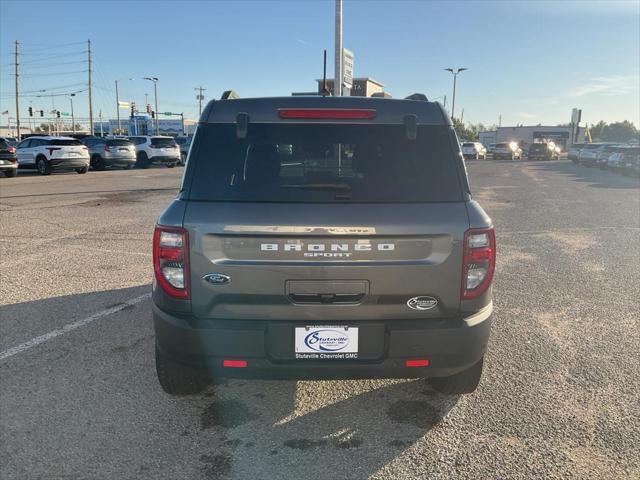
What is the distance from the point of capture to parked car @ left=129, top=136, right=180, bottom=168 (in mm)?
29719

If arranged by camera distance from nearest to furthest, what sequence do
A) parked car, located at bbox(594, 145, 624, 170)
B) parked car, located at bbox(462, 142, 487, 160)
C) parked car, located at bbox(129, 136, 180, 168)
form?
1. parked car, located at bbox(129, 136, 180, 168)
2. parked car, located at bbox(594, 145, 624, 170)
3. parked car, located at bbox(462, 142, 487, 160)

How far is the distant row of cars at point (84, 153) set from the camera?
74.8ft

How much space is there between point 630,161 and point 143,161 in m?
26.8

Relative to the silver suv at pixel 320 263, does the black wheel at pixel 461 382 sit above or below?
below

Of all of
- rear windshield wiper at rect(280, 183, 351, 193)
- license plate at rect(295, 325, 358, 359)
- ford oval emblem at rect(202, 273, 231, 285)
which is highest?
rear windshield wiper at rect(280, 183, 351, 193)

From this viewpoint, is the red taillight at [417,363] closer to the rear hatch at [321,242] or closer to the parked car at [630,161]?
the rear hatch at [321,242]

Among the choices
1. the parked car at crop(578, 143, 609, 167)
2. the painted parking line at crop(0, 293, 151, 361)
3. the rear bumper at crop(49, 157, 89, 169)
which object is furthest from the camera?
the parked car at crop(578, 143, 609, 167)

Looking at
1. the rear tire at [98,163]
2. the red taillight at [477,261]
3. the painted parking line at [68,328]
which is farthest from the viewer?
the rear tire at [98,163]

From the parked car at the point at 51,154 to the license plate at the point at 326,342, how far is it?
23.4 m

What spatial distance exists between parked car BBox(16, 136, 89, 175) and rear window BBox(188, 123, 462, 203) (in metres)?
22.9

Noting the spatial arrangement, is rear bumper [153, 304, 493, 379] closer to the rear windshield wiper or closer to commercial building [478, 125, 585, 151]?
the rear windshield wiper

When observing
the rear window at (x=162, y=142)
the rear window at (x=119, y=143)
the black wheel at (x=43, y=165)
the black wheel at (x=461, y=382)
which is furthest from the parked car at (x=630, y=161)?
the black wheel at (x=461, y=382)

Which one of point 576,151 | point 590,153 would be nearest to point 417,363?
point 590,153

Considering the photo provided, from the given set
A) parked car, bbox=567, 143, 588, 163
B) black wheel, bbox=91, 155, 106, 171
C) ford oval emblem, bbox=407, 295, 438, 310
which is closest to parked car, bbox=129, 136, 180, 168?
black wheel, bbox=91, 155, 106, 171
